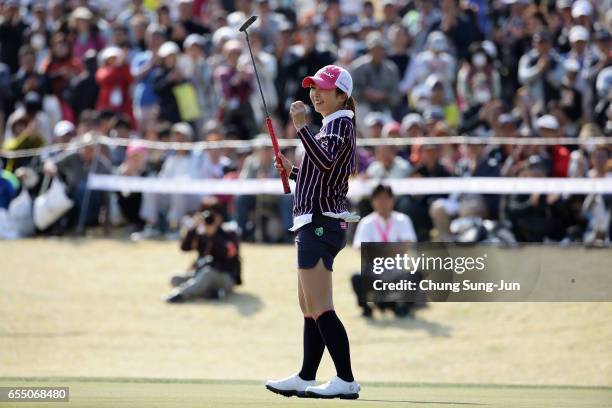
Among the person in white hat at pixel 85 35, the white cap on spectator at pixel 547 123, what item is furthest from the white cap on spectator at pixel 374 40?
the person in white hat at pixel 85 35

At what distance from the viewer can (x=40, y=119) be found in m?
20.1

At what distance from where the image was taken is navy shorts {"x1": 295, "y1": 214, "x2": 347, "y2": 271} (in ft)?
27.8

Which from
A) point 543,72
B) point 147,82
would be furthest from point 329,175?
point 147,82

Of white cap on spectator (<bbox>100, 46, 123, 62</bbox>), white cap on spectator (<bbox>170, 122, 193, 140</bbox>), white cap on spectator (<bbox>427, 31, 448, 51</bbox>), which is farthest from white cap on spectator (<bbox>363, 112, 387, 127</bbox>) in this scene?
white cap on spectator (<bbox>100, 46, 123, 62</bbox>)

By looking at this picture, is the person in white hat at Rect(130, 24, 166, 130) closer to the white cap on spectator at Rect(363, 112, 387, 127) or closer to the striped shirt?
the white cap on spectator at Rect(363, 112, 387, 127)

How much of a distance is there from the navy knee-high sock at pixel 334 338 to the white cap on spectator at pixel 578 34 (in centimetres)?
1048

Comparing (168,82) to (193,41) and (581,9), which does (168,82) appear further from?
(581,9)

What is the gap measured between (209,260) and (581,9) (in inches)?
253

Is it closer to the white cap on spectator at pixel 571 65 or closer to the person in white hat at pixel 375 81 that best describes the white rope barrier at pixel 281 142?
the person in white hat at pixel 375 81

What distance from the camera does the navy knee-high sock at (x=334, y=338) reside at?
27.9 feet

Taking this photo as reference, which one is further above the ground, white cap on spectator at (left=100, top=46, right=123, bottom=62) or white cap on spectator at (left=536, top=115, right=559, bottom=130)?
white cap on spectator at (left=100, top=46, right=123, bottom=62)

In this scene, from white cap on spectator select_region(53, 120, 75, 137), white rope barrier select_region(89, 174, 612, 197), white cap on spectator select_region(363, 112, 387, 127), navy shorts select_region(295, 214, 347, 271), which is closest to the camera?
navy shorts select_region(295, 214, 347, 271)

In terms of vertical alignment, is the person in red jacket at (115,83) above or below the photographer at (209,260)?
above

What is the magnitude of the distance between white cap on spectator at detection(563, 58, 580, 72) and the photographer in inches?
199
